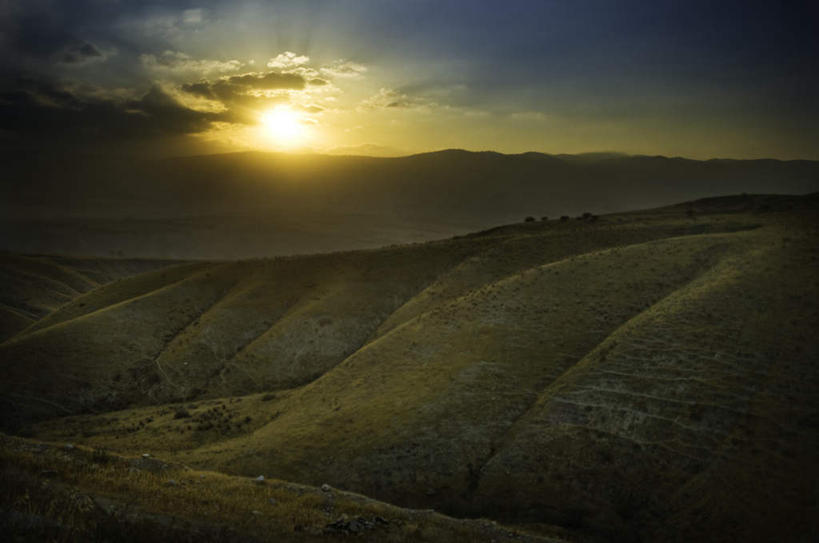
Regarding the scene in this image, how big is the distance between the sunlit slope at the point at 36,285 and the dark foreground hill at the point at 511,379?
4504 centimetres

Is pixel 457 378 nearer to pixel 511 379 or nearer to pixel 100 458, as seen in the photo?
pixel 511 379

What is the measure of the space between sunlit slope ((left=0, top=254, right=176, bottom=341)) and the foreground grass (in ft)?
245

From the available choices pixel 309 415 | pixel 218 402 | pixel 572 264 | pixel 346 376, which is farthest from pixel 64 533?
pixel 572 264

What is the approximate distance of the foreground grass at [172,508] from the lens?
8906 millimetres

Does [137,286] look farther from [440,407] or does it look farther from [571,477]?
[571,477]

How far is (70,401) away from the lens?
39594 millimetres

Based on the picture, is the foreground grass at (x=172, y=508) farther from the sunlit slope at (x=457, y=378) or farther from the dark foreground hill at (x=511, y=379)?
the sunlit slope at (x=457, y=378)

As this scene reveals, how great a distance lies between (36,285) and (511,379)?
124225 mm

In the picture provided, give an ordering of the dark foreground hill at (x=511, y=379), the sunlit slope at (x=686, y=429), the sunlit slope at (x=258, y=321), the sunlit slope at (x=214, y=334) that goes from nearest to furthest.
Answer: the sunlit slope at (x=686, y=429) → the dark foreground hill at (x=511, y=379) → the sunlit slope at (x=214, y=334) → the sunlit slope at (x=258, y=321)

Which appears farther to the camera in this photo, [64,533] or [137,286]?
[137,286]

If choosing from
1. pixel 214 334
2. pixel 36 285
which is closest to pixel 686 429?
pixel 214 334

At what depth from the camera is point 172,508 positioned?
39.3 feet

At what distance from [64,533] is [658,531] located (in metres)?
19.0

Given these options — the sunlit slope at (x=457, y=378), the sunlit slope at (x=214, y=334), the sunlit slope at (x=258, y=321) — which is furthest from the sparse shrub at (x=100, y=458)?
the sunlit slope at (x=258, y=321)
